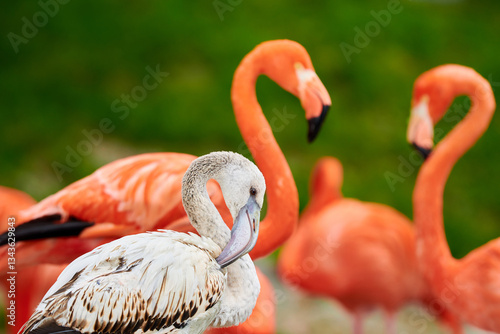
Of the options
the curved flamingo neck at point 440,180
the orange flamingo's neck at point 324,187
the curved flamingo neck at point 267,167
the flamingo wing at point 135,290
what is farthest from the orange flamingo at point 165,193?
the orange flamingo's neck at point 324,187

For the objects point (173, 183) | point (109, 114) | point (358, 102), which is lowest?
point (358, 102)

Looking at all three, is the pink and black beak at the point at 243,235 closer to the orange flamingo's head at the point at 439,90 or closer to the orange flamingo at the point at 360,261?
the orange flamingo's head at the point at 439,90

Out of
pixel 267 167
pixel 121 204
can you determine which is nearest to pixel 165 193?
pixel 121 204

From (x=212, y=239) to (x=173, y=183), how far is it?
0.43m

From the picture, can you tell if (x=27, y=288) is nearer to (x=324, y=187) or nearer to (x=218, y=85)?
(x=324, y=187)

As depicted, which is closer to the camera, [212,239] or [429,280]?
[212,239]

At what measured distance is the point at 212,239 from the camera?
1803 mm

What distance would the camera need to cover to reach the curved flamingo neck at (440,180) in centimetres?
263

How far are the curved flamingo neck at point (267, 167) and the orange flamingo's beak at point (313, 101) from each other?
0.16m

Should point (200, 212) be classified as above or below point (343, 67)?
above

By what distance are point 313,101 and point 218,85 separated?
2.93m

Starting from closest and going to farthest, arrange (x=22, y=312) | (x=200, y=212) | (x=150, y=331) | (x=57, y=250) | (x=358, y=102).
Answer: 1. (x=150, y=331)
2. (x=200, y=212)
3. (x=57, y=250)
4. (x=22, y=312)
5. (x=358, y=102)

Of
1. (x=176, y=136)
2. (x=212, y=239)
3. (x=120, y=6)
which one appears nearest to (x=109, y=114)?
(x=176, y=136)

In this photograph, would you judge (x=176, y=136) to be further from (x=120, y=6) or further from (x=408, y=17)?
(x=408, y=17)
